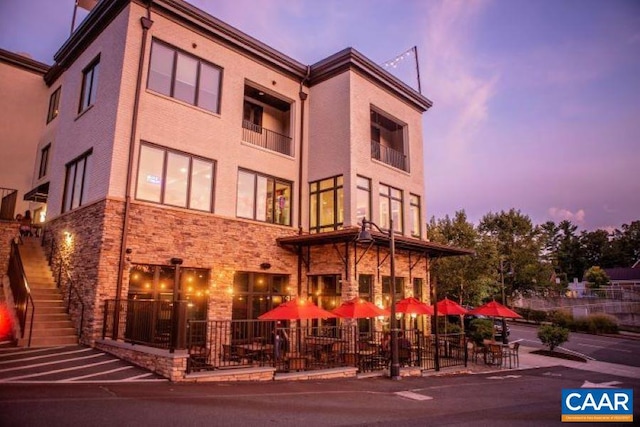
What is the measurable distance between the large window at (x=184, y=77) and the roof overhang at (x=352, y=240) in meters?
6.00

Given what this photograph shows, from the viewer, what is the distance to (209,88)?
1564 centimetres

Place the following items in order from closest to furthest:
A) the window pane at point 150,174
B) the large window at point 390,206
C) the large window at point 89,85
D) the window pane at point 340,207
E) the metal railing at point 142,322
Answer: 1. the metal railing at point 142,322
2. the window pane at point 150,174
3. the large window at point 89,85
4. the window pane at point 340,207
5. the large window at point 390,206

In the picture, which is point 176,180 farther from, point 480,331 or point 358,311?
point 480,331

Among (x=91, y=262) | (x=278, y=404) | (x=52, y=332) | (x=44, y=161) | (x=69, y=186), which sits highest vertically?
(x=44, y=161)

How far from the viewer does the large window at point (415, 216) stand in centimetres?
2045

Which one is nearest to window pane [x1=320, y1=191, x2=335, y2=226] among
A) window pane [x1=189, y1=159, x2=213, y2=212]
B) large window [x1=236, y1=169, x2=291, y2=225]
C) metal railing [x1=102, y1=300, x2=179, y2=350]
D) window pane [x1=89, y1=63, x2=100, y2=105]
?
large window [x1=236, y1=169, x2=291, y2=225]

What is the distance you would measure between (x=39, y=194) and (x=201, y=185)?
10083mm

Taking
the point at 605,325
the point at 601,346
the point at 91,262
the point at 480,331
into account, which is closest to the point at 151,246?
the point at 91,262

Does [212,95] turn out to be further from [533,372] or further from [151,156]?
[533,372]

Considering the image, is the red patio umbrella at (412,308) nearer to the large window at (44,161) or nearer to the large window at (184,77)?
the large window at (184,77)

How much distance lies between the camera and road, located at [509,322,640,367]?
20797mm

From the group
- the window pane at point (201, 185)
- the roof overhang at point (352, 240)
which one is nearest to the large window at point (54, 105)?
the window pane at point (201, 185)

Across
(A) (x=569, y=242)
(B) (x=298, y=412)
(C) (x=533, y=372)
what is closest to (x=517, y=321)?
(C) (x=533, y=372)

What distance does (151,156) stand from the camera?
1379 cm
